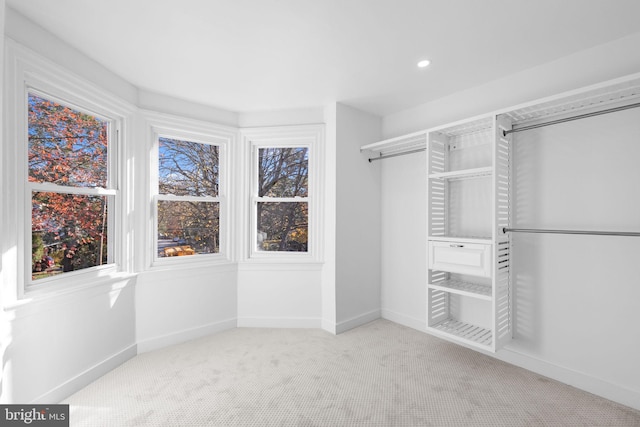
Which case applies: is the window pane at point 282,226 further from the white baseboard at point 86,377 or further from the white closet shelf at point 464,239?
the white baseboard at point 86,377

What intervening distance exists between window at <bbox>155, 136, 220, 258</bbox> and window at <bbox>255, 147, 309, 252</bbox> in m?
0.49

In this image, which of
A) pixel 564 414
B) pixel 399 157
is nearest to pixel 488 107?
pixel 399 157

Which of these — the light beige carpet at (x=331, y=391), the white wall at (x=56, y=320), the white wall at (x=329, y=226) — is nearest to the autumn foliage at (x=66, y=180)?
the white wall at (x=56, y=320)

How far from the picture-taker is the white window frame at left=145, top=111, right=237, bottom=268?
301 centimetres

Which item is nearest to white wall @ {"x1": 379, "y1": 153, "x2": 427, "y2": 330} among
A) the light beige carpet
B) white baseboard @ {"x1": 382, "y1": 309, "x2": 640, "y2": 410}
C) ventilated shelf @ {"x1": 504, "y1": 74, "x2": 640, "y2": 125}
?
the light beige carpet

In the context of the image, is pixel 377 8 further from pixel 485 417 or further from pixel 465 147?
pixel 485 417

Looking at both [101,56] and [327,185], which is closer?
[101,56]

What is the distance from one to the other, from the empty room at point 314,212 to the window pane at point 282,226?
0.09 ft

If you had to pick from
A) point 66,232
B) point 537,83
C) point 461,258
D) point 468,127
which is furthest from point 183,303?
point 537,83

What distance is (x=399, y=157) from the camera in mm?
3510

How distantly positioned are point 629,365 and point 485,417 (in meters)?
1.05

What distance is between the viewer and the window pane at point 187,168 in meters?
3.15

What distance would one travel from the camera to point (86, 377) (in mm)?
2281

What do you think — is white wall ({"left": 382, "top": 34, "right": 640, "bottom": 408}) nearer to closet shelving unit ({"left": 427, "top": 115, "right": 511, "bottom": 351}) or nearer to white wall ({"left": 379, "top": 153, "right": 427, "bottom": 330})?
closet shelving unit ({"left": 427, "top": 115, "right": 511, "bottom": 351})
